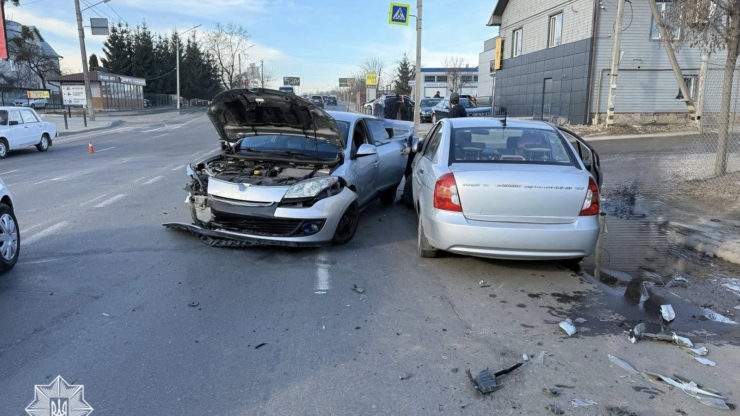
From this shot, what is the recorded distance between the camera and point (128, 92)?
5825 centimetres

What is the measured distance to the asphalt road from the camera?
128 inches

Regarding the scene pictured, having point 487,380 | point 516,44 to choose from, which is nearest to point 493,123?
point 487,380

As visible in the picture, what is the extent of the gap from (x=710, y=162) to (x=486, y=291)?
10.9m

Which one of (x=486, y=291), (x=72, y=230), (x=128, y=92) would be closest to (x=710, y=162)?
(x=486, y=291)

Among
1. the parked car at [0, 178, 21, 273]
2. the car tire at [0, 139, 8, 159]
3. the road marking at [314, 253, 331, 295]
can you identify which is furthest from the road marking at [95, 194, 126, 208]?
the car tire at [0, 139, 8, 159]

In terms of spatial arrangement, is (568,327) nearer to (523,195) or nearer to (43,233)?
(523,195)

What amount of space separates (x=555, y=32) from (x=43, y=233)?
26.3 metres

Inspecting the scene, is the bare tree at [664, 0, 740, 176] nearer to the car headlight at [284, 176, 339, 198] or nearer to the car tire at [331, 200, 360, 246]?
the car tire at [331, 200, 360, 246]

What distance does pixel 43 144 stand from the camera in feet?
62.7

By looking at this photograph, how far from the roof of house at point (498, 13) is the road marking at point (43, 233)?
29.7 meters

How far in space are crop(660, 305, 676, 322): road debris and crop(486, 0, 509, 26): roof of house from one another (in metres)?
30.4

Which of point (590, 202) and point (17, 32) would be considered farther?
point (17, 32)

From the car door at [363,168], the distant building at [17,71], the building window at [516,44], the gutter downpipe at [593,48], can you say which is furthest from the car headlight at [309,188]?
the distant building at [17,71]

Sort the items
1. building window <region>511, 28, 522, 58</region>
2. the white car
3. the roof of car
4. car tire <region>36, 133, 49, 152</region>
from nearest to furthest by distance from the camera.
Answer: the roof of car → the white car → car tire <region>36, 133, 49, 152</region> → building window <region>511, 28, 522, 58</region>
